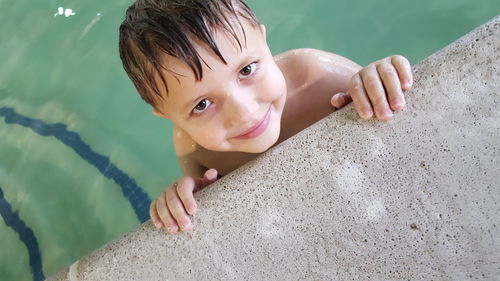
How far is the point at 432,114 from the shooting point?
1363mm

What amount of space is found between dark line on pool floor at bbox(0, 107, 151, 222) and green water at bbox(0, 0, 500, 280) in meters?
0.03

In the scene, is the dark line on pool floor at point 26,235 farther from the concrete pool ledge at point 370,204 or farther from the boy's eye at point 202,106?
the boy's eye at point 202,106

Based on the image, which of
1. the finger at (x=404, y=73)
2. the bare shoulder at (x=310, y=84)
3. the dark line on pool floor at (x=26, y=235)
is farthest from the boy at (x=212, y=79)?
the dark line on pool floor at (x=26, y=235)

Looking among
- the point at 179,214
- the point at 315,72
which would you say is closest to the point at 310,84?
the point at 315,72

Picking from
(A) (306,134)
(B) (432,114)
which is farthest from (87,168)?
(B) (432,114)

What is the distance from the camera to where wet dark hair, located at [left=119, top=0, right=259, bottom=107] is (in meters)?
1.33

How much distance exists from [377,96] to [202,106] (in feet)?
1.46

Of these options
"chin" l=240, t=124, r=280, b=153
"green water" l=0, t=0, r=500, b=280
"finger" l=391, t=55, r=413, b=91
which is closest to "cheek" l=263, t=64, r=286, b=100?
"chin" l=240, t=124, r=280, b=153

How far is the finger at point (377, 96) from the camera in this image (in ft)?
4.47

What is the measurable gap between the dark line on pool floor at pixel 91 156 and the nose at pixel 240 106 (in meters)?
1.35

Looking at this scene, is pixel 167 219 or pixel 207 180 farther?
pixel 207 180

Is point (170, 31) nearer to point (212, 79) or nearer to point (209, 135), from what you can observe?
point (212, 79)

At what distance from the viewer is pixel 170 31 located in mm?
1346

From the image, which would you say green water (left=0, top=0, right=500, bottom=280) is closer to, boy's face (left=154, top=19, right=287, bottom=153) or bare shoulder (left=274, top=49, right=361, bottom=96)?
bare shoulder (left=274, top=49, right=361, bottom=96)
